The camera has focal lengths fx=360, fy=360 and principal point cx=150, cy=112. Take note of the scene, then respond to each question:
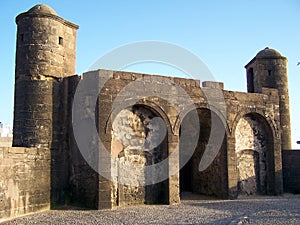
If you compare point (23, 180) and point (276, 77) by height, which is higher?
point (276, 77)

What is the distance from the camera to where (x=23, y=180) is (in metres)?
9.91

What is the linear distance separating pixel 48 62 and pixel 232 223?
748 cm

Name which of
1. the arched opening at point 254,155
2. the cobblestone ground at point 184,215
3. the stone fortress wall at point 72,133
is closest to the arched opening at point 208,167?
the stone fortress wall at point 72,133

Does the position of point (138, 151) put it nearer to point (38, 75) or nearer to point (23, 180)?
point (23, 180)

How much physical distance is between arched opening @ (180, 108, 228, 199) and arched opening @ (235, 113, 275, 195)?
897mm

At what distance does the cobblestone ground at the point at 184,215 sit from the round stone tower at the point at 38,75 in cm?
263

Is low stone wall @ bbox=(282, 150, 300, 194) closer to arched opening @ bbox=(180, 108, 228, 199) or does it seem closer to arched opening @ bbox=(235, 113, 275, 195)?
arched opening @ bbox=(235, 113, 275, 195)

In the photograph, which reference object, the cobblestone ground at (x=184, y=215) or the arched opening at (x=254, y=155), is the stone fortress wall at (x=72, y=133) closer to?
the arched opening at (x=254, y=155)

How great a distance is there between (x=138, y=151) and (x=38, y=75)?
402cm

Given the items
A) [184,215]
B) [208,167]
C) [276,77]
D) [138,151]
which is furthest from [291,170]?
[184,215]

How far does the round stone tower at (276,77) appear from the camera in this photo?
640 inches

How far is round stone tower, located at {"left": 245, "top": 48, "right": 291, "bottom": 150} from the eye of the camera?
53.4ft

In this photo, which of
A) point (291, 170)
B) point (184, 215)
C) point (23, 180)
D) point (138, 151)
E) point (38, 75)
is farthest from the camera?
point (291, 170)

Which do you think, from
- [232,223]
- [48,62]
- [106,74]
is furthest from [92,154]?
[232,223]
